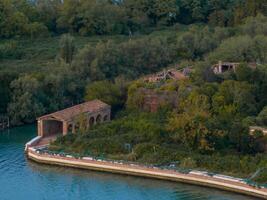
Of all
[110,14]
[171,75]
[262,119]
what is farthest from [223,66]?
[110,14]

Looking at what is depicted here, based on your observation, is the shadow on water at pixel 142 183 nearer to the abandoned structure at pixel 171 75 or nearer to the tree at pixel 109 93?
the tree at pixel 109 93

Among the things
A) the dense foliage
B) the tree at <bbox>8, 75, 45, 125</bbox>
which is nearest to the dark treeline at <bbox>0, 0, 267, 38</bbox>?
the dense foliage

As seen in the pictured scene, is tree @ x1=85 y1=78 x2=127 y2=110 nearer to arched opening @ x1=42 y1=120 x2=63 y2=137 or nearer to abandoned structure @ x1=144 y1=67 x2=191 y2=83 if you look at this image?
abandoned structure @ x1=144 y1=67 x2=191 y2=83

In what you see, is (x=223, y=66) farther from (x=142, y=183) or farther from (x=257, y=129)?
(x=142, y=183)

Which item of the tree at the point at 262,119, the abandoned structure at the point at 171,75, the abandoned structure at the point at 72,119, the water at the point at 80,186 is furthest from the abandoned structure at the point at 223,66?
the water at the point at 80,186

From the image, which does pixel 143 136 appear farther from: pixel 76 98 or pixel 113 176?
pixel 76 98
